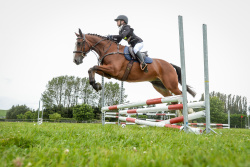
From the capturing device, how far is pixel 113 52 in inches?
199

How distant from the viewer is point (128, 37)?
5418 millimetres

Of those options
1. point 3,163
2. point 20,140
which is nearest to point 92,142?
point 20,140

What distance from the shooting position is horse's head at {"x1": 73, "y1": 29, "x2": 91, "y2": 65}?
203 inches

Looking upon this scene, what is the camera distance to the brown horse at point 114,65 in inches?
192

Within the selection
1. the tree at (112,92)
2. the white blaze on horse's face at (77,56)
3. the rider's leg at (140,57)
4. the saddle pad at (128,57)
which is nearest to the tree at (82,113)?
the tree at (112,92)

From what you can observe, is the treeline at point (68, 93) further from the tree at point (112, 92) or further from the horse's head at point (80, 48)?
the horse's head at point (80, 48)

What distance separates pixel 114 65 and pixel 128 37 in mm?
1135

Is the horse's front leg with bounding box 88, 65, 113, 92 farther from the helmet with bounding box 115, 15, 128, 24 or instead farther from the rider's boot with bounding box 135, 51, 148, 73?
the helmet with bounding box 115, 15, 128, 24

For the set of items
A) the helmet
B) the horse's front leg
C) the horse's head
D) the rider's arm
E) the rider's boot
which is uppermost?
the helmet

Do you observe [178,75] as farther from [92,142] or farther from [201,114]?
[92,142]

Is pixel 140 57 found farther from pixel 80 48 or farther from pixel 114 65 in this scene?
pixel 80 48

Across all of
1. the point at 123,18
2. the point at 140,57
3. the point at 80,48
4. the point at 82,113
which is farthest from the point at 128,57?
the point at 82,113

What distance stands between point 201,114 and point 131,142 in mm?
2290

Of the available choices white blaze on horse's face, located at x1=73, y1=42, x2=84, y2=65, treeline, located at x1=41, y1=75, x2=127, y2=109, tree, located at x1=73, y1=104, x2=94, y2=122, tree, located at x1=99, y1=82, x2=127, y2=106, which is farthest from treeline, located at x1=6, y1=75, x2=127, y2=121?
white blaze on horse's face, located at x1=73, y1=42, x2=84, y2=65
